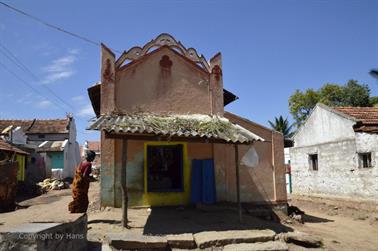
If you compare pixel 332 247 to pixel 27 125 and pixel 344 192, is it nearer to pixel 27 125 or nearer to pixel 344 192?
pixel 344 192

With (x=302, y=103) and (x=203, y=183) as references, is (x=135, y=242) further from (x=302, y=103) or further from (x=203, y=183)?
(x=302, y=103)

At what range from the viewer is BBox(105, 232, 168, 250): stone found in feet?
24.3

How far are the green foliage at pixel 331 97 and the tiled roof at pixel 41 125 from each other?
2409 centimetres

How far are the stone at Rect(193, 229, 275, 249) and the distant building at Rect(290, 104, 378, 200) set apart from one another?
956 centimetres

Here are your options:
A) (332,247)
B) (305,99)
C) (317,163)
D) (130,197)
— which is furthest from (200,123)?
(305,99)

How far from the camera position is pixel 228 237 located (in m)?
8.32

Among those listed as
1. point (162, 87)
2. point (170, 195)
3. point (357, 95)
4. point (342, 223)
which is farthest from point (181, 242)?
point (357, 95)

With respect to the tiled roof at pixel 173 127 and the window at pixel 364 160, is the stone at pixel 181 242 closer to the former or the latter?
the tiled roof at pixel 173 127

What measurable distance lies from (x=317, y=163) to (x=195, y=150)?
11.0 m

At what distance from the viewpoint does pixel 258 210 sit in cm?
1240

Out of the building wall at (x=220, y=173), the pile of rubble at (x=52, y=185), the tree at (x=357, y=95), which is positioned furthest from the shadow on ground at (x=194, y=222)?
the tree at (x=357, y=95)

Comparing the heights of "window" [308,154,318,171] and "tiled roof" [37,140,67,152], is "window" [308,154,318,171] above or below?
below

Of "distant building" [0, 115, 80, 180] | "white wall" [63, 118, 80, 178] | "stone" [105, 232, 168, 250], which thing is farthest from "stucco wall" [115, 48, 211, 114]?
"white wall" [63, 118, 80, 178]

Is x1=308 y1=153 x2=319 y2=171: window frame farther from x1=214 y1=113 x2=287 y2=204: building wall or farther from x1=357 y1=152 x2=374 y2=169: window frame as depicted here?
x1=214 y1=113 x2=287 y2=204: building wall
